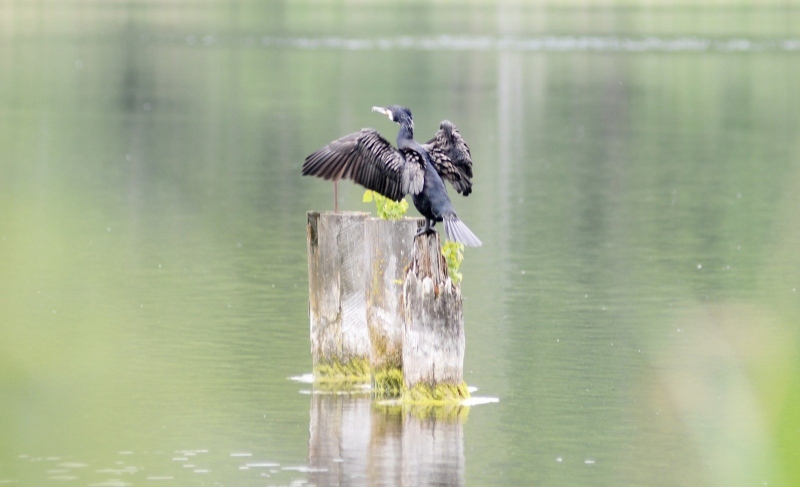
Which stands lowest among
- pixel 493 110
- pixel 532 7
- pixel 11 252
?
pixel 11 252

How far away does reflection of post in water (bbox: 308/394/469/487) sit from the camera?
1030 centimetres

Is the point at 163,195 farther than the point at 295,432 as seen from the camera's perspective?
Yes

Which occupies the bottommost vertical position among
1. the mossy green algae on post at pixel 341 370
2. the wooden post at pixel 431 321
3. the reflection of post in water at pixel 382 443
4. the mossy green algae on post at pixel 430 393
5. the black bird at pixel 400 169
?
the reflection of post in water at pixel 382 443

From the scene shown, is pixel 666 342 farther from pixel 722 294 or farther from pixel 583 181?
pixel 583 181

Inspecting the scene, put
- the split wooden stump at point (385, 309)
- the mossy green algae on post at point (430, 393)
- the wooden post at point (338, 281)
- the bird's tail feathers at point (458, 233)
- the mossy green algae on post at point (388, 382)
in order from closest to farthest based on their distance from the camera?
1. the bird's tail feathers at point (458, 233)
2. the split wooden stump at point (385, 309)
3. the mossy green algae on post at point (430, 393)
4. the mossy green algae on post at point (388, 382)
5. the wooden post at point (338, 281)

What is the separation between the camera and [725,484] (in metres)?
10.9

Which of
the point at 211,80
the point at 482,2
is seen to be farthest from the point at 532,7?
the point at 211,80

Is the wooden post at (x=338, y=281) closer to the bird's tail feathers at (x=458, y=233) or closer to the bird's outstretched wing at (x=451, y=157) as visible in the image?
the bird's outstretched wing at (x=451, y=157)

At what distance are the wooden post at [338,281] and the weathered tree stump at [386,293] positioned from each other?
0.26 m

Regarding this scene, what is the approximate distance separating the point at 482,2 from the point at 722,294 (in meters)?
123

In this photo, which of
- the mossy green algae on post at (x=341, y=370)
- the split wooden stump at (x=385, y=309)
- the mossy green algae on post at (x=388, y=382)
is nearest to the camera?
the split wooden stump at (x=385, y=309)

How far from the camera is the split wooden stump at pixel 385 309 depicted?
11539 millimetres

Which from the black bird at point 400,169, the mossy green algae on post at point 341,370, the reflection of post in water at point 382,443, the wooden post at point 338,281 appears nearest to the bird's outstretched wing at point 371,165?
the black bird at point 400,169

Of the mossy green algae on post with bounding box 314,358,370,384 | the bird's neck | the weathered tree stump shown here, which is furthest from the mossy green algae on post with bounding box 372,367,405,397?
the bird's neck
